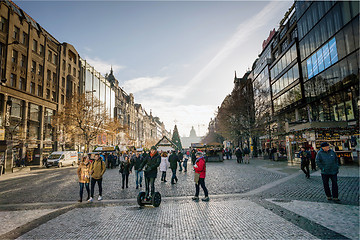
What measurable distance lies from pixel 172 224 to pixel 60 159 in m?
28.3

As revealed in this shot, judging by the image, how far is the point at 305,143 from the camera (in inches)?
956

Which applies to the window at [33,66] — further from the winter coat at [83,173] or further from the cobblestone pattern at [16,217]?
the cobblestone pattern at [16,217]

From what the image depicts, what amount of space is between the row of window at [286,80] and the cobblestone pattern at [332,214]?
30.0 metres

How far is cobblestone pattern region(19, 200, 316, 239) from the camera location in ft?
15.6

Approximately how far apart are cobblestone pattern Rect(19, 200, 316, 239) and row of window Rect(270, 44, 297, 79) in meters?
32.8

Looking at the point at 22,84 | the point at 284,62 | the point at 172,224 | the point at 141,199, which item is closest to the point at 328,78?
the point at 284,62

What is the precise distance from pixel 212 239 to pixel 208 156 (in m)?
29.2

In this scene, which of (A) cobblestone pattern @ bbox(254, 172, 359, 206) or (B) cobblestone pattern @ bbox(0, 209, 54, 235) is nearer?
(B) cobblestone pattern @ bbox(0, 209, 54, 235)

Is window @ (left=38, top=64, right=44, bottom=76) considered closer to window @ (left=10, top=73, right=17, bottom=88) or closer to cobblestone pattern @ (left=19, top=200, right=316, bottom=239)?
window @ (left=10, top=73, right=17, bottom=88)

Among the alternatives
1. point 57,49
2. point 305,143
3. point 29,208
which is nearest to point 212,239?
point 29,208

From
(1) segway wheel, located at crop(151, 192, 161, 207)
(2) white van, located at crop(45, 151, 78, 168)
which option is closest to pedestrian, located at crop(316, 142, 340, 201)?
(1) segway wheel, located at crop(151, 192, 161, 207)

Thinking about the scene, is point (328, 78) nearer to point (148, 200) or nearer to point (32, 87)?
point (148, 200)

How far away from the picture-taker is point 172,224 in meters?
5.47

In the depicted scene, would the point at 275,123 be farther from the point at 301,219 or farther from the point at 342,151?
the point at 301,219
